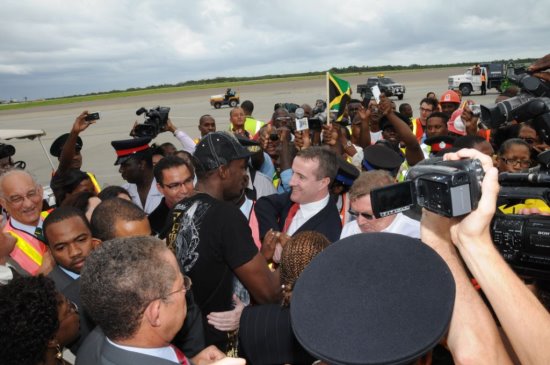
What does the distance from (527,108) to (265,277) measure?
139 cm

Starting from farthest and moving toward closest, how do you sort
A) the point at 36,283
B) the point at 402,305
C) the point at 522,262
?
the point at 36,283, the point at 522,262, the point at 402,305

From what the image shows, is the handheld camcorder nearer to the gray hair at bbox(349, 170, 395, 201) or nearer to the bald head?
the gray hair at bbox(349, 170, 395, 201)

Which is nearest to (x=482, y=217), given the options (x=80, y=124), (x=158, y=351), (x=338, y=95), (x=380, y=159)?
(x=158, y=351)

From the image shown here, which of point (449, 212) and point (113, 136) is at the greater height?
point (449, 212)

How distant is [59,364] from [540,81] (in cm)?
226

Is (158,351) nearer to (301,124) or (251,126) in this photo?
(301,124)

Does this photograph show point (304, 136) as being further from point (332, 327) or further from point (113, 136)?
point (113, 136)

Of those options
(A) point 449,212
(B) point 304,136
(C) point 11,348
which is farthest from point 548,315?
(B) point 304,136

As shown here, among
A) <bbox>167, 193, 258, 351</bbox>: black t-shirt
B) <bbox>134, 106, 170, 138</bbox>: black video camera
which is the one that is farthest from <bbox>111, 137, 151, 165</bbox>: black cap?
<bbox>167, 193, 258, 351</bbox>: black t-shirt

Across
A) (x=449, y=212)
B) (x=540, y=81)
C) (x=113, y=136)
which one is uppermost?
(x=540, y=81)

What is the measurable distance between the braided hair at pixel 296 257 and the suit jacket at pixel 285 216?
4.06 feet

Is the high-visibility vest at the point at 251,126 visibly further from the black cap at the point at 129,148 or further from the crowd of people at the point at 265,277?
the crowd of people at the point at 265,277

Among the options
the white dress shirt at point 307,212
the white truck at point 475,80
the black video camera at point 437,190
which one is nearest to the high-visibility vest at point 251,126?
the white dress shirt at point 307,212

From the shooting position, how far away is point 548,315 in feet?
3.36
